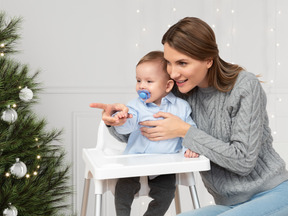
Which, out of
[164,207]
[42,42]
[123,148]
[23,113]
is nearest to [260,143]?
[164,207]

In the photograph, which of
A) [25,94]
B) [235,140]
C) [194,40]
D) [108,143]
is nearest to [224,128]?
[235,140]

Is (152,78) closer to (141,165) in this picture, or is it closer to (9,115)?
(141,165)

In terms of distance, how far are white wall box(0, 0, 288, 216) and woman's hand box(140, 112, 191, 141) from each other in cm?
111

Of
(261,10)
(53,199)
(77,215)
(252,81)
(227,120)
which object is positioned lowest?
(77,215)

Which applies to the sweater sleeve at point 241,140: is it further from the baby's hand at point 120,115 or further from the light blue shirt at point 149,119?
the baby's hand at point 120,115

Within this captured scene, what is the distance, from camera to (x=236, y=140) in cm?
142

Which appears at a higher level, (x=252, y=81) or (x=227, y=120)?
(x=252, y=81)

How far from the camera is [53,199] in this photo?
2.17 metres

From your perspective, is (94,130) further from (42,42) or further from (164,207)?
(164,207)

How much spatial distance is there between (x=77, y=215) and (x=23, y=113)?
2.75 feet

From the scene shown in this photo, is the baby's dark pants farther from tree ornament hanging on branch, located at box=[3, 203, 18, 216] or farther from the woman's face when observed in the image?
tree ornament hanging on branch, located at box=[3, 203, 18, 216]

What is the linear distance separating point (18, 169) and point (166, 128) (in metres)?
0.82

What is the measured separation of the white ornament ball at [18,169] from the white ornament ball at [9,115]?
181 millimetres

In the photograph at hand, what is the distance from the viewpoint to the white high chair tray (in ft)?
4.09
